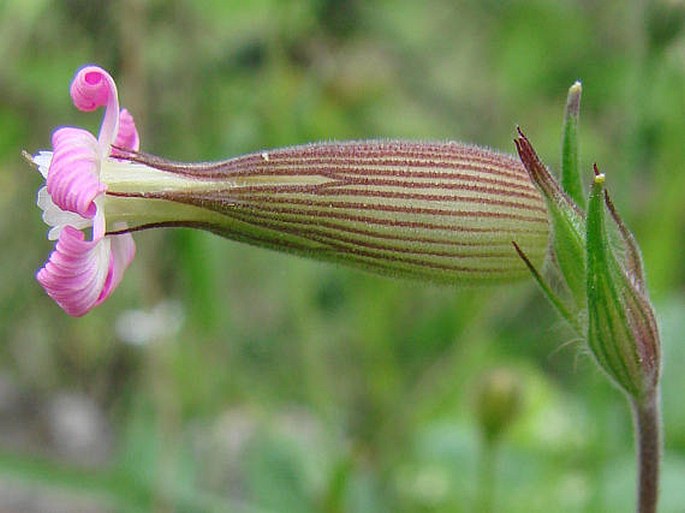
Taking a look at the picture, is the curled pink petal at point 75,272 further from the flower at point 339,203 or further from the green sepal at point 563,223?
the green sepal at point 563,223

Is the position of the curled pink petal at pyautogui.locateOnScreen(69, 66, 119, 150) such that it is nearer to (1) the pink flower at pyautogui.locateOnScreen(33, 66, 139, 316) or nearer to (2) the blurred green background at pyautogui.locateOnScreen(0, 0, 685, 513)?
(1) the pink flower at pyautogui.locateOnScreen(33, 66, 139, 316)

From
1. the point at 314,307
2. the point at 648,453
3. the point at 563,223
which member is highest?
the point at 314,307

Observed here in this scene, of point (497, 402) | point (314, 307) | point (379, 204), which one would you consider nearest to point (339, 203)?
point (379, 204)

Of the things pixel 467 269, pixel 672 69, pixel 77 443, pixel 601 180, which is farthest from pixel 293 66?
pixel 601 180

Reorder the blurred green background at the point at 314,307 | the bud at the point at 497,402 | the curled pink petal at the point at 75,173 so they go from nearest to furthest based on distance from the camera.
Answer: the curled pink petal at the point at 75,173 → the bud at the point at 497,402 → the blurred green background at the point at 314,307

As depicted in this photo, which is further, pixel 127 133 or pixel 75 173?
pixel 127 133

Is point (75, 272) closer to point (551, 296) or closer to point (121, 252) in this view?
point (121, 252)

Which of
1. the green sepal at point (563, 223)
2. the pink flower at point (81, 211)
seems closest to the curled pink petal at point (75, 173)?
the pink flower at point (81, 211)

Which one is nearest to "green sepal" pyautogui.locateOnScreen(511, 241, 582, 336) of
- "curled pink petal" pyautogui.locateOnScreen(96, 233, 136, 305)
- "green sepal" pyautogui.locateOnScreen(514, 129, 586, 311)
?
"green sepal" pyautogui.locateOnScreen(514, 129, 586, 311)
